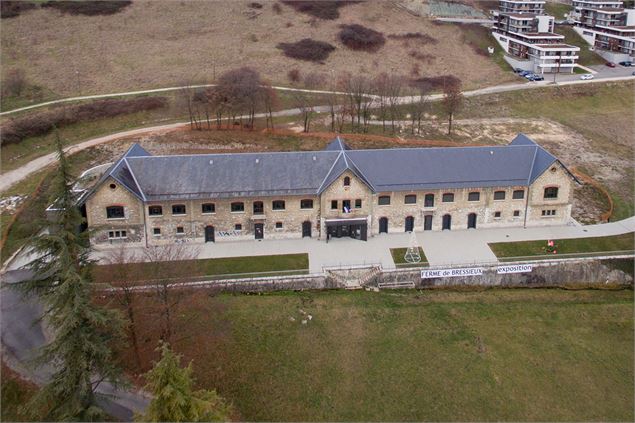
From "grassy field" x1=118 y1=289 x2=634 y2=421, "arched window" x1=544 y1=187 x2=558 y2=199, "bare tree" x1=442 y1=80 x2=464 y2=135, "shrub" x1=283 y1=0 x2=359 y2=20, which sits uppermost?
"shrub" x1=283 y1=0 x2=359 y2=20

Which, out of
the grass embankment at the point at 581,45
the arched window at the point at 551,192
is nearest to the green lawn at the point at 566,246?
the arched window at the point at 551,192

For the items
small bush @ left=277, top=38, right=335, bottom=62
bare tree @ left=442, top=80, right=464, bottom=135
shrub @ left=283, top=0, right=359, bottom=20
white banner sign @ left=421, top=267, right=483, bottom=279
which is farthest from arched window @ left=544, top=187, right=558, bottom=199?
shrub @ left=283, top=0, right=359, bottom=20

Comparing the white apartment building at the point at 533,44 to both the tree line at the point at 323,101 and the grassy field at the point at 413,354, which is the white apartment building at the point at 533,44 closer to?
the tree line at the point at 323,101

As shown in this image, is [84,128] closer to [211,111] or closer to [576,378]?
[211,111]

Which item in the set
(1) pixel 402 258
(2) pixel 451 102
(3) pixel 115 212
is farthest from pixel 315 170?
(2) pixel 451 102

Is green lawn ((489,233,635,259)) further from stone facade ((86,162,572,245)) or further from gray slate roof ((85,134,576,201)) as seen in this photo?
gray slate roof ((85,134,576,201))

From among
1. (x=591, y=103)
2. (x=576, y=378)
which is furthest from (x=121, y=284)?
(x=591, y=103)
